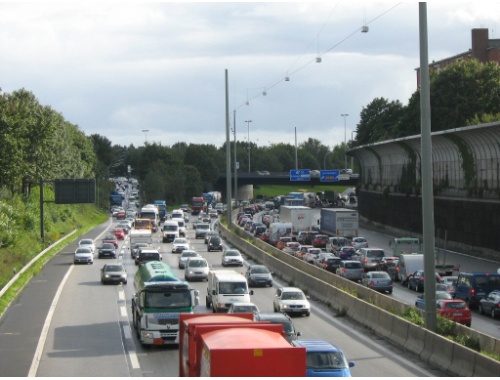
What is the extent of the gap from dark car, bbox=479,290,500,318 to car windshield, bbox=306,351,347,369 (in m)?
19.3

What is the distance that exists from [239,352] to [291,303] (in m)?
22.6

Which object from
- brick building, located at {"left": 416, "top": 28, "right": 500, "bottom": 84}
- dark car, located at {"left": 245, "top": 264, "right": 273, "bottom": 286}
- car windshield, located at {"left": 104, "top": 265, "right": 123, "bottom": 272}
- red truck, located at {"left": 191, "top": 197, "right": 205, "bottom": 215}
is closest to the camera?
dark car, located at {"left": 245, "top": 264, "right": 273, "bottom": 286}

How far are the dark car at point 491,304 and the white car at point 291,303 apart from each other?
24.7 feet

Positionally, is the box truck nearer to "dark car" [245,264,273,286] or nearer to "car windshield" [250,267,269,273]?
"dark car" [245,264,273,286]

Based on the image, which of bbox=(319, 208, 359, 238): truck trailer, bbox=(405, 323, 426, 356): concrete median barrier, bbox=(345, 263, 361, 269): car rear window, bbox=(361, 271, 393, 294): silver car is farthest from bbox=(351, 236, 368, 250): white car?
bbox=(405, 323, 426, 356): concrete median barrier

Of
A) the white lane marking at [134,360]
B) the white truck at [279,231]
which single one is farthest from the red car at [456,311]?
the white truck at [279,231]

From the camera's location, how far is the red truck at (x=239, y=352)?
14.9m

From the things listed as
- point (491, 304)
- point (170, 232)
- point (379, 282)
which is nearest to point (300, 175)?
point (170, 232)

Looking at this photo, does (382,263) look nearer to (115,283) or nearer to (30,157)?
(115,283)

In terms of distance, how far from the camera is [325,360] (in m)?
20.2

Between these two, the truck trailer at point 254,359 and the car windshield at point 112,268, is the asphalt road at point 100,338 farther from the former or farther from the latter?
the truck trailer at point 254,359

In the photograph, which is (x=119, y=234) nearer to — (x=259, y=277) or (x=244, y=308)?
(x=259, y=277)

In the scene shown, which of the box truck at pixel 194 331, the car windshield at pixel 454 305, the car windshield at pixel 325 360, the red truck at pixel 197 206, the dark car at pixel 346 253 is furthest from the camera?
the red truck at pixel 197 206

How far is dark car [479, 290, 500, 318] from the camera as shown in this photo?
125 feet
